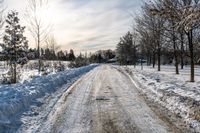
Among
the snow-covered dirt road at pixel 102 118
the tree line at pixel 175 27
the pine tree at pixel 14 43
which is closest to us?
the snow-covered dirt road at pixel 102 118

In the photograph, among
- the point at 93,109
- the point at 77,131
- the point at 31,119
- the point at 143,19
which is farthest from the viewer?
the point at 143,19

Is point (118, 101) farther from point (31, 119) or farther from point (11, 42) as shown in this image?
point (11, 42)

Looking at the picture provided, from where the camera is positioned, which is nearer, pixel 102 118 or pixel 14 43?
pixel 102 118

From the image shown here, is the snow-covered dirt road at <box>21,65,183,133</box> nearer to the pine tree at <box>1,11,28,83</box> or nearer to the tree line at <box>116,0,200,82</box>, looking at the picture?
the tree line at <box>116,0,200,82</box>

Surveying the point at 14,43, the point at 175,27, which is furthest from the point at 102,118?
the point at 14,43

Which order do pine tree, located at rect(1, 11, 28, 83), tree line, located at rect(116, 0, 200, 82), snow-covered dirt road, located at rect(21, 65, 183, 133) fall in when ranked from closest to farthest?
snow-covered dirt road, located at rect(21, 65, 183, 133), tree line, located at rect(116, 0, 200, 82), pine tree, located at rect(1, 11, 28, 83)

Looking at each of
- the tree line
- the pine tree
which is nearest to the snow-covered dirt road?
the tree line

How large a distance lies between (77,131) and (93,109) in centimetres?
297

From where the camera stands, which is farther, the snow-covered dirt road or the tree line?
the tree line

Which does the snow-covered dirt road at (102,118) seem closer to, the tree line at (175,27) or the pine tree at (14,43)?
the tree line at (175,27)

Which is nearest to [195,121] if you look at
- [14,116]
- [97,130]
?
[97,130]

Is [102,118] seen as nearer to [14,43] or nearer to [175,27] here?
[175,27]

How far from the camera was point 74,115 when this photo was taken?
9492 millimetres

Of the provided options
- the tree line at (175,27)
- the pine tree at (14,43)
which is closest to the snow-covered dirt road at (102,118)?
the tree line at (175,27)
